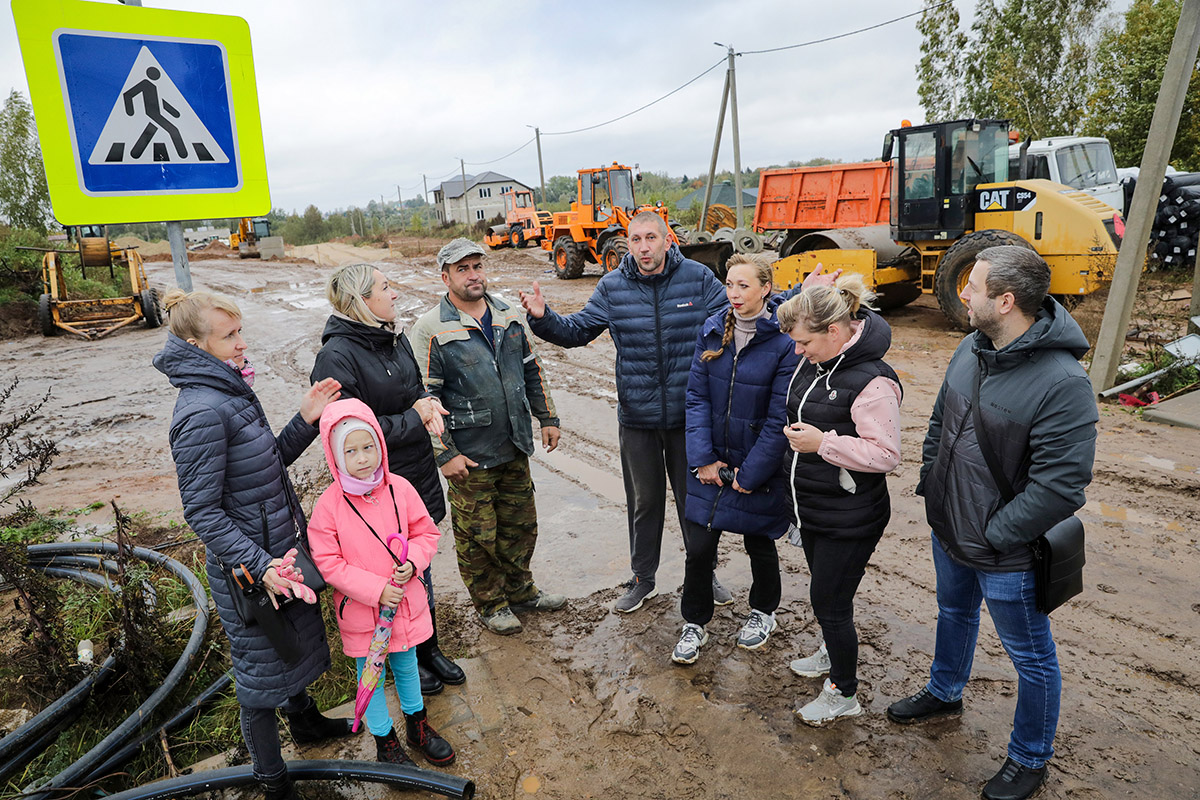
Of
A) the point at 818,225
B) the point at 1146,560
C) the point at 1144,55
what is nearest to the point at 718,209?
the point at 818,225

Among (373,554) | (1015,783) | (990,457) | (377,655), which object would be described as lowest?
(1015,783)

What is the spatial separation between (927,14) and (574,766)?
2853 centimetres

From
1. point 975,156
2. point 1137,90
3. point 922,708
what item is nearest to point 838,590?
point 922,708

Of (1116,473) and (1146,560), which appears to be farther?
(1116,473)

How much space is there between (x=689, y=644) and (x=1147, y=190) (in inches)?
249

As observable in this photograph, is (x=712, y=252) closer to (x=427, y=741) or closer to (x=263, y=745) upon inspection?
(x=427, y=741)

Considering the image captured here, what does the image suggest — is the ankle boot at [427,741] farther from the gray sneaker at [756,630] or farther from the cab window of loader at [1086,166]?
the cab window of loader at [1086,166]

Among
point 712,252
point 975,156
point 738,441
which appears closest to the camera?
point 738,441

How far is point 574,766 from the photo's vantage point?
2.71 meters

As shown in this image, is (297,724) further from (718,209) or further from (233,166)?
(718,209)

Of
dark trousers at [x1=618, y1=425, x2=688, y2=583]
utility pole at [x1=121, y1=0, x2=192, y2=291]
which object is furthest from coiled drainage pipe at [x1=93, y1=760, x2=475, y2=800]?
utility pole at [x1=121, y1=0, x2=192, y2=291]

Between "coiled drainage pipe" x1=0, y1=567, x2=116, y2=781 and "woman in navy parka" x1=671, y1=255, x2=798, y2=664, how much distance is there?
104 inches

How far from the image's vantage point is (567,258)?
18.8 metres

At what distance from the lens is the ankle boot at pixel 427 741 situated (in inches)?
107
